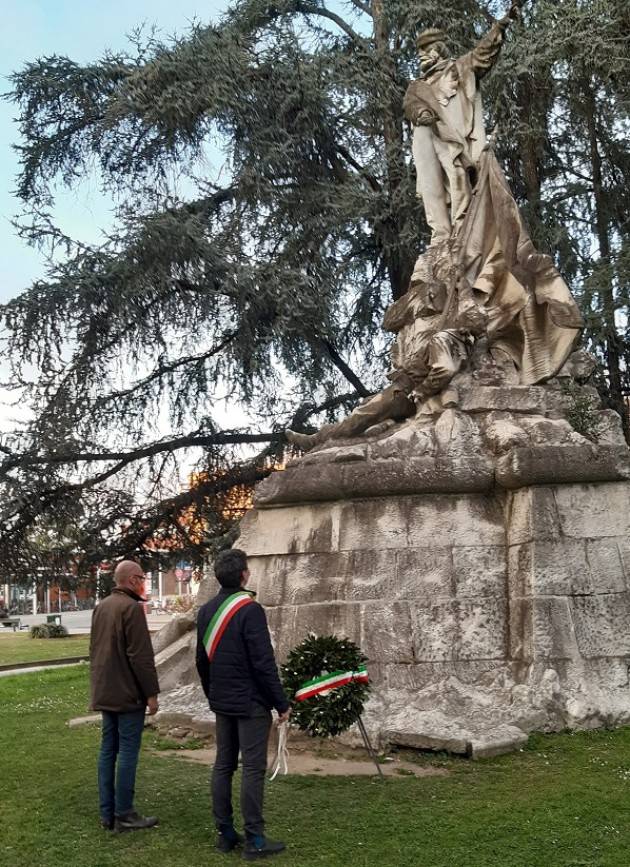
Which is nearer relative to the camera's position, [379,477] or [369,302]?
[379,477]

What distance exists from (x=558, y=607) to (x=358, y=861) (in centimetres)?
296

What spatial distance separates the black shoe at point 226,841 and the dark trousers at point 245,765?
54mm

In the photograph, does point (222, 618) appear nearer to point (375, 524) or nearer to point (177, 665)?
point (375, 524)

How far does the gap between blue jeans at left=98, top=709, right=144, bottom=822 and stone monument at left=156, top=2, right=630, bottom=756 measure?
6.25 feet

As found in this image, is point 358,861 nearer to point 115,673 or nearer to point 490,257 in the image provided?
point 115,673

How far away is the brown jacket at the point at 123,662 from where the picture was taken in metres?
5.11

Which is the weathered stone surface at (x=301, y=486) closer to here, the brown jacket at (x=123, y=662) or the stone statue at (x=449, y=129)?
the brown jacket at (x=123, y=662)

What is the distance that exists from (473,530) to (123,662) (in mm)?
3144

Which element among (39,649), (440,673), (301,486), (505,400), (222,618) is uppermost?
(505,400)

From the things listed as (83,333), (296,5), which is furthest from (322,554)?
(296,5)

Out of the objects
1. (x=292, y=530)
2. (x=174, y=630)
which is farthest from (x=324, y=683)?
(x=174, y=630)

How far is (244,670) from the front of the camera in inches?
185

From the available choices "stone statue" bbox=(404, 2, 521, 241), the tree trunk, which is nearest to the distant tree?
the tree trunk

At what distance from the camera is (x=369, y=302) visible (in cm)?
1786
